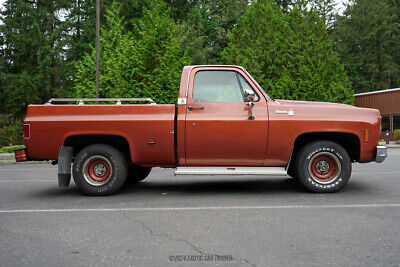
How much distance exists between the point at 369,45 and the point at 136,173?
51.5m

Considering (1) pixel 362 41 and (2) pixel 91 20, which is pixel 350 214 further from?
(1) pixel 362 41

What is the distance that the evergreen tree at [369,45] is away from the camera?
50.9 meters

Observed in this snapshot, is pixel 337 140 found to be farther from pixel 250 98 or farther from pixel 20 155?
pixel 20 155

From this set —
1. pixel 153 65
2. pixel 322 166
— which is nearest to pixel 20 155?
pixel 322 166

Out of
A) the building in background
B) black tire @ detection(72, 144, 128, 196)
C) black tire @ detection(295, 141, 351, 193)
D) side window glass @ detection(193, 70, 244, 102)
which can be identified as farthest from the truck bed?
the building in background

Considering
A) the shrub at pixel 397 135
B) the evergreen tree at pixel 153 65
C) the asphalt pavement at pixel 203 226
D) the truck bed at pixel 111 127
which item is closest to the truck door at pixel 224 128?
the truck bed at pixel 111 127

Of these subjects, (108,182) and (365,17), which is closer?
(108,182)

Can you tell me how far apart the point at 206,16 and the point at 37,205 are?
39.4 meters

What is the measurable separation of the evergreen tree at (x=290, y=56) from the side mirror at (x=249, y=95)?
21.7 metres

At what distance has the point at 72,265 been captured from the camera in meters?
3.56

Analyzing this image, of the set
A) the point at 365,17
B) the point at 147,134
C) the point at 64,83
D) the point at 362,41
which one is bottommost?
the point at 147,134

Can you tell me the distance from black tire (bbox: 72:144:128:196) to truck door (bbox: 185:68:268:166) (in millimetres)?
1195

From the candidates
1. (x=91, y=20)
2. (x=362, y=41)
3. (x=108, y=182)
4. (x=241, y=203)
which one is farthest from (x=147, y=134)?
(x=362, y=41)

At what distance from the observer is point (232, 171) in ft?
21.6
